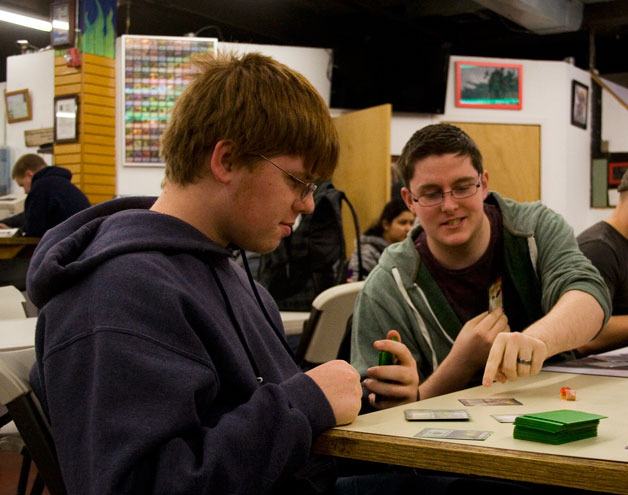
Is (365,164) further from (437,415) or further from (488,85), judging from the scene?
(437,415)

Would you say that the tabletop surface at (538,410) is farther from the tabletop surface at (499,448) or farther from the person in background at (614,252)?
the person in background at (614,252)

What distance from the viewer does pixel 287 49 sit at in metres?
8.05

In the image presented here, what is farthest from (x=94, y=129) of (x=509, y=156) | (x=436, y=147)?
(x=436, y=147)

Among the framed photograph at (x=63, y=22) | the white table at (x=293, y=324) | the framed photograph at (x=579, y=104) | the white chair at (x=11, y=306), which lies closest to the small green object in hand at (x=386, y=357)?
the white table at (x=293, y=324)

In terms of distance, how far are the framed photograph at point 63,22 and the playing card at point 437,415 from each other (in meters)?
7.03

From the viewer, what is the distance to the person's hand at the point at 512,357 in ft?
4.91

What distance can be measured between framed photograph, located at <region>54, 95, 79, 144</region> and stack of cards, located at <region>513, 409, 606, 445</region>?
23.2ft

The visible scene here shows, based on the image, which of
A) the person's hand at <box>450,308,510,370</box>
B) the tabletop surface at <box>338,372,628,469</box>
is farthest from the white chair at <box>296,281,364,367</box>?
the tabletop surface at <box>338,372,628,469</box>

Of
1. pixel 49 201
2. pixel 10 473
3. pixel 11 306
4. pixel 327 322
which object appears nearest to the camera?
pixel 327 322

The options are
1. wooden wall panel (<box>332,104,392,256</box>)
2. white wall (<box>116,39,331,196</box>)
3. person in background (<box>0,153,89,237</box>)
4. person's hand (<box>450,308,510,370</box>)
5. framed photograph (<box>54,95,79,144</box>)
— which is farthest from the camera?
A: framed photograph (<box>54,95,79,144</box>)

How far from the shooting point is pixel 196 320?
4.02ft

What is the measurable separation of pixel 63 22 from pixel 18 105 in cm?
159

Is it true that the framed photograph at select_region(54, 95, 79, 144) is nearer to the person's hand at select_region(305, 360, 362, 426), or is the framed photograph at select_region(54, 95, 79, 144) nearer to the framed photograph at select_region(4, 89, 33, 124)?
the framed photograph at select_region(4, 89, 33, 124)

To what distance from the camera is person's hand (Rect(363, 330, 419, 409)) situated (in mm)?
1644
